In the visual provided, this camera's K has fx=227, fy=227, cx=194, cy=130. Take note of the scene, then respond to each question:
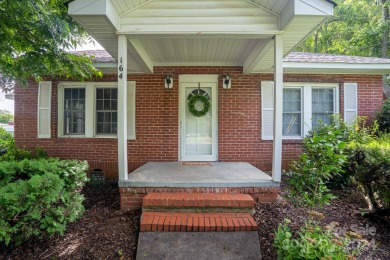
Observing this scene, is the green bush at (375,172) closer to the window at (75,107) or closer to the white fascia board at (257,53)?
the white fascia board at (257,53)

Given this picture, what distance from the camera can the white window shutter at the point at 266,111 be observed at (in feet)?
19.1

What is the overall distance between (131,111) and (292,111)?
4191 millimetres

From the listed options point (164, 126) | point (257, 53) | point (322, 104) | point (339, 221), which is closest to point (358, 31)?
point (322, 104)

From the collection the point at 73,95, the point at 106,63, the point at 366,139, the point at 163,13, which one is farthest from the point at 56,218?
the point at 366,139

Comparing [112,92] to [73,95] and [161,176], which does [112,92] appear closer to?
[73,95]

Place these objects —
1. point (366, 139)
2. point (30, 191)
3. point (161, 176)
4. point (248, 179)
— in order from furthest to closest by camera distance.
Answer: point (366, 139), point (161, 176), point (248, 179), point (30, 191)

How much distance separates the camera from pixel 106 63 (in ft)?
17.6

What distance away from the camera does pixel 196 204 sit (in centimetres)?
316

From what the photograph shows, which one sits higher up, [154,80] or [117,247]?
[154,80]

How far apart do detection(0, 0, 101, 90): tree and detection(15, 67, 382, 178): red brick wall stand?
6.01 ft

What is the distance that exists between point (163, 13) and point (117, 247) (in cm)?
328

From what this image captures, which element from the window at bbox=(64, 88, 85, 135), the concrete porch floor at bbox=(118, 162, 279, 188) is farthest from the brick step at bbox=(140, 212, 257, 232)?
the window at bbox=(64, 88, 85, 135)

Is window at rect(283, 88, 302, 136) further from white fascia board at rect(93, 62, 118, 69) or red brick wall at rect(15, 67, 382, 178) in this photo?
white fascia board at rect(93, 62, 118, 69)

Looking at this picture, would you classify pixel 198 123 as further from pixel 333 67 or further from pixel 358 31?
pixel 358 31
